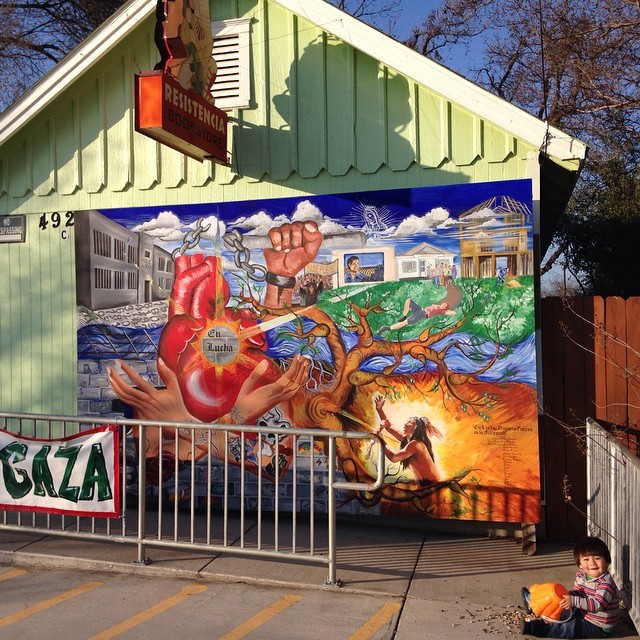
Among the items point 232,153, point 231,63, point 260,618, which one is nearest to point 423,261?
point 232,153

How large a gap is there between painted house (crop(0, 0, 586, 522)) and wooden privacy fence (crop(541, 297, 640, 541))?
0.42 metres

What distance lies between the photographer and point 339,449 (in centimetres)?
730

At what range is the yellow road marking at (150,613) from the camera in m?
4.92

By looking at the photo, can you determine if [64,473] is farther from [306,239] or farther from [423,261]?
[423,261]

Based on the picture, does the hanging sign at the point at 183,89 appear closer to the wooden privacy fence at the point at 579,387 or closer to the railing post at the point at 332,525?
the railing post at the point at 332,525

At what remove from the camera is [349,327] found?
726 centimetres

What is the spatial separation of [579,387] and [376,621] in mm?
3117

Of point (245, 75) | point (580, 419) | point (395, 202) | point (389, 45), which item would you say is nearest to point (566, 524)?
point (580, 419)

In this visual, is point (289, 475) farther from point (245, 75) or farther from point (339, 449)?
point (245, 75)

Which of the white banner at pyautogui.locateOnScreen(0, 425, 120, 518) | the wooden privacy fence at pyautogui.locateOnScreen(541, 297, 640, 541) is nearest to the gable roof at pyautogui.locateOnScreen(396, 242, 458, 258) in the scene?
the wooden privacy fence at pyautogui.locateOnScreen(541, 297, 640, 541)

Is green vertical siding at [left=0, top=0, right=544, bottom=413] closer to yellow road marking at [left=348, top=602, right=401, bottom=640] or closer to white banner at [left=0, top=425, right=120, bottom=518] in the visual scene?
white banner at [left=0, top=425, right=120, bottom=518]

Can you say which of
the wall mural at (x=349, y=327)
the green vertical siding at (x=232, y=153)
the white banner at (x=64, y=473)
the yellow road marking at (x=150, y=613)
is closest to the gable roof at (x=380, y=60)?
the green vertical siding at (x=232, y=153)

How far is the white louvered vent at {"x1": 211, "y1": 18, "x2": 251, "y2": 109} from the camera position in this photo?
25.1 feet

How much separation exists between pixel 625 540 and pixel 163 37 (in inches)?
A: 212
